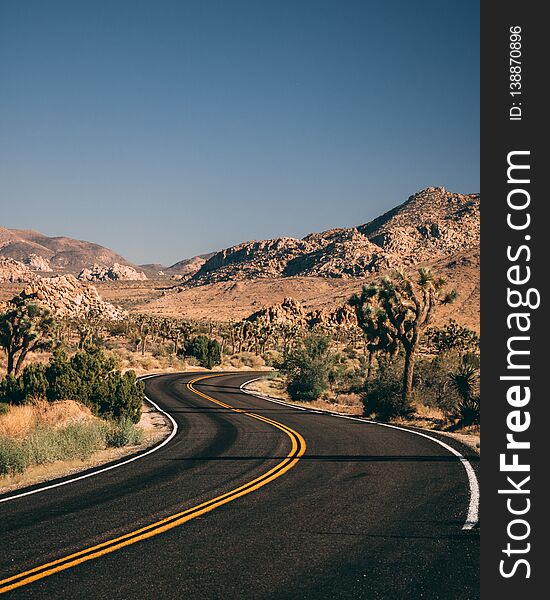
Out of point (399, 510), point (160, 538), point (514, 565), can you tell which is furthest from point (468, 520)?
point (160, 538)

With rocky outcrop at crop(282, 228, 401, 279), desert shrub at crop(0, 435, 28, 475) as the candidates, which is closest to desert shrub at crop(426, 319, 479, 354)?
desert shrub at crop(0, 435, 28, 475)

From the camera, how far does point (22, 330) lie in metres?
38.1

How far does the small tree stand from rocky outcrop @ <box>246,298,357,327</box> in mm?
59401

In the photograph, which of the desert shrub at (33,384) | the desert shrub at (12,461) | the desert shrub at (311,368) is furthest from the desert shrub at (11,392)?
the desert shrub at (311,368)

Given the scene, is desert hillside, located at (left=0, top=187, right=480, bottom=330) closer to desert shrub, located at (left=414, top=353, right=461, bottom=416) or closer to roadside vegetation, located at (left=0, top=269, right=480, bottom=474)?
roadside vegetation, located at (left=0, top=269, right=480, bottom=474)

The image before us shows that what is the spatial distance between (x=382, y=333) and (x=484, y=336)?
23.1m

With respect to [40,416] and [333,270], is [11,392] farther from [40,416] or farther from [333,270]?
[333,270]

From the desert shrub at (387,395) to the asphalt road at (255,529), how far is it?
982 cm

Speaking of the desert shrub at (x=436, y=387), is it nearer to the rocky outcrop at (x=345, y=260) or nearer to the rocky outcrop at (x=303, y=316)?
the rocky outcrop at (x=303, y=316)

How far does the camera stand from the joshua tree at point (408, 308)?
26.0m

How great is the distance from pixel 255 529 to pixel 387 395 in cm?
1852

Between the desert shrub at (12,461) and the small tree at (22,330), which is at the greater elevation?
the small tree at (22,330)

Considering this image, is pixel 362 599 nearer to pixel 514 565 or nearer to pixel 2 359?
pixel 514 565

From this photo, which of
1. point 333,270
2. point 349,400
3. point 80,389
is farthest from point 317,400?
point 333,270
